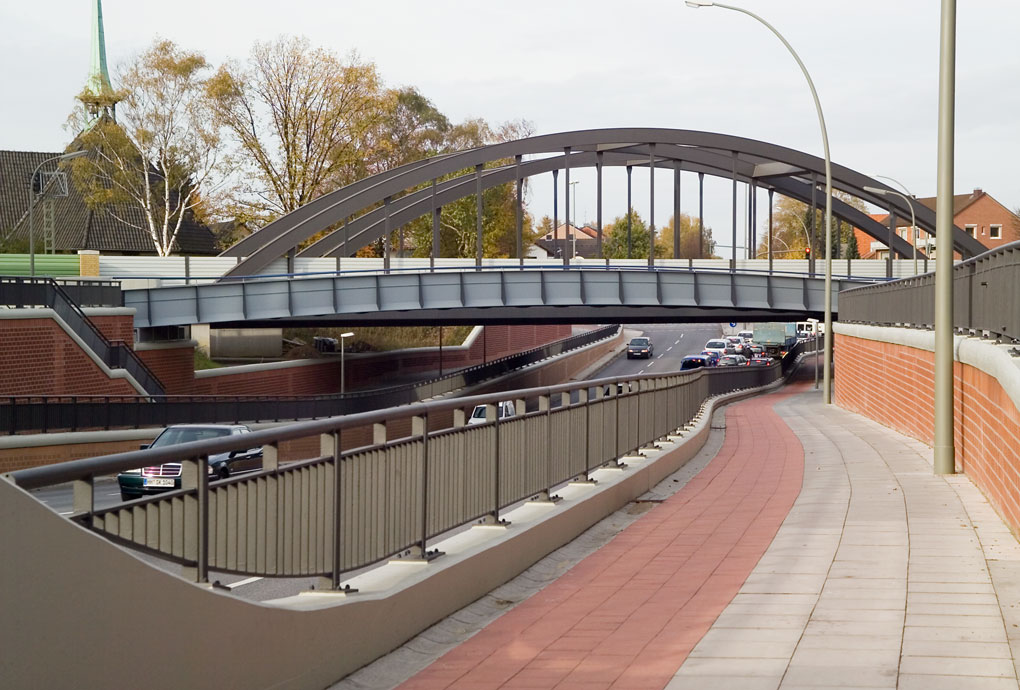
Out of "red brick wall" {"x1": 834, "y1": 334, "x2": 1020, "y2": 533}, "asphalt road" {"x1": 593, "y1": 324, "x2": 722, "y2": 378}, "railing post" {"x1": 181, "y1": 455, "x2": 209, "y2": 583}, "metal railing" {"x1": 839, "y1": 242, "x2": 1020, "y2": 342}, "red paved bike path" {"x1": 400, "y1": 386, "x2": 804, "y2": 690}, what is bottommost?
"asphalt road" {"x1": 593, "y1": 324, "x2": 722, "y2": 378}

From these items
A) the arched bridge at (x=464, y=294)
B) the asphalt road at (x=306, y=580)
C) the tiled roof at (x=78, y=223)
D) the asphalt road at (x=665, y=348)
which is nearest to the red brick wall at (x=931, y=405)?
the asphalt road at (x=306, y=580)

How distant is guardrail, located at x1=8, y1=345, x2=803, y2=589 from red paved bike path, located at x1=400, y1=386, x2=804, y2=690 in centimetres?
73

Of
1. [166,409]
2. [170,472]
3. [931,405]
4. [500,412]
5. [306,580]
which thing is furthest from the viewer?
[166,409]

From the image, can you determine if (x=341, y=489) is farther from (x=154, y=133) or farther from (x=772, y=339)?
(x=772, y=339)

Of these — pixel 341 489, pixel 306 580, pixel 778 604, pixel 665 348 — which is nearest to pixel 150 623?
pixel 341 489

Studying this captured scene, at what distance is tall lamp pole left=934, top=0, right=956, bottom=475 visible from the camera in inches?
534

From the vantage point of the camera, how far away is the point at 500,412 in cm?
886

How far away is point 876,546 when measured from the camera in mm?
9281

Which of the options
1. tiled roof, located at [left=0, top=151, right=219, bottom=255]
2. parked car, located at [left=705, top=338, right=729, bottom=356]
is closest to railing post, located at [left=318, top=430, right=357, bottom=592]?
tiled roof, located at [left=0, top=151, right=219, bottom=255]

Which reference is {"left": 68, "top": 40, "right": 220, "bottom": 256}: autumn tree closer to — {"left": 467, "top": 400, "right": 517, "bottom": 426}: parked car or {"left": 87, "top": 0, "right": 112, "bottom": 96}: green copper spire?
{"left": 87, "top": 0, "right": 112, "bottom": 96}: green copper spire

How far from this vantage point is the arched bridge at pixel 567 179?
52.7 meters

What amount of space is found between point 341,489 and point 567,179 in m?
49.7

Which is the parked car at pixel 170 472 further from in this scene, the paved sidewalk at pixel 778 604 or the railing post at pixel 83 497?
the paved sidewalk at pixel 778 604

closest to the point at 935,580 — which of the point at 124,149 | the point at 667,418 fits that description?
the point at 667,418
